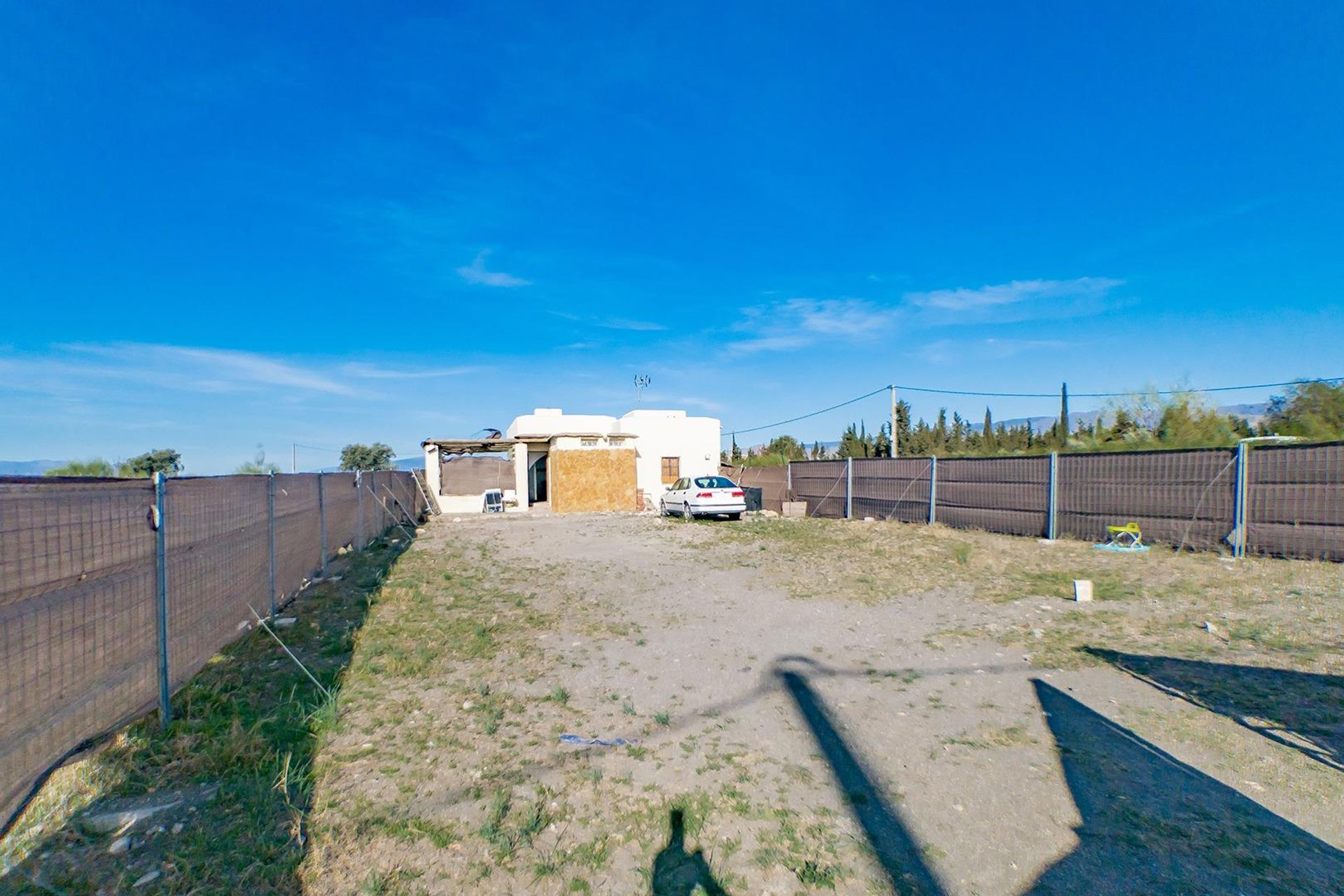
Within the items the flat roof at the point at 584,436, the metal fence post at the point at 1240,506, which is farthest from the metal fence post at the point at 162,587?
the flat roof at the point at 584,436

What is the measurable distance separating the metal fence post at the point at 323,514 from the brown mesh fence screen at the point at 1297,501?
14712 millimetres

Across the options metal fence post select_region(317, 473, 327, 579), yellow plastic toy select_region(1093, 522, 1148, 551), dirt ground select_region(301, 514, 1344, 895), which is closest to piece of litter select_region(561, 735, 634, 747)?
dirt ground select_region(301, 514, 1344, 895)

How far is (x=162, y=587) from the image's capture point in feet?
13.2

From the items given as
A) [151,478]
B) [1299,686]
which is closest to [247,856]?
[151,478]

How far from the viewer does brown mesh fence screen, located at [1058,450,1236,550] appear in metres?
10.5

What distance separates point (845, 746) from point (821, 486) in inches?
673

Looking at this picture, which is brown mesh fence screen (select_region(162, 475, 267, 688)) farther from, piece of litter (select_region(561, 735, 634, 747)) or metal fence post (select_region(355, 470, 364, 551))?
metal fence post (select_region(355, 470, 364, 551))

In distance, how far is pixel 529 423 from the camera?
34.1m

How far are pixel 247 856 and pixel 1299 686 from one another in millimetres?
6748

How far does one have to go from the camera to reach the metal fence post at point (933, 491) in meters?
16.1

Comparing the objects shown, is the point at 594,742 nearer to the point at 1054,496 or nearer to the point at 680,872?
the point at 680,872

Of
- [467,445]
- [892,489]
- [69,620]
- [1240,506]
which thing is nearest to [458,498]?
[467,445]

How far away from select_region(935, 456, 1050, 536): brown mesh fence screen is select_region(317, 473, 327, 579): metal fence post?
45.3 ft

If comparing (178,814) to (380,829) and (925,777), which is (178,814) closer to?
(380,829)
